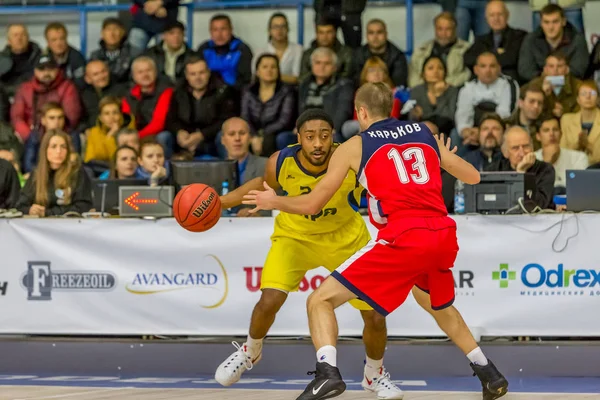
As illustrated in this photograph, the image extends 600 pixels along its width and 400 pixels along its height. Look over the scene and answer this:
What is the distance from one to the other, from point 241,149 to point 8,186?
2300mm

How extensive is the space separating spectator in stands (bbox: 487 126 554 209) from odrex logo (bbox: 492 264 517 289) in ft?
3.24

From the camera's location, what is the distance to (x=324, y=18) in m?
13.8

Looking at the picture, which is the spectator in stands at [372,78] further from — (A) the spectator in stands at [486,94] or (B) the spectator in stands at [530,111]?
(B) the spectator in stands at [530,111]

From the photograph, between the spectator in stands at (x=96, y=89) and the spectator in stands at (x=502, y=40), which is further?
the spectator in stands at (x=96, y=89)

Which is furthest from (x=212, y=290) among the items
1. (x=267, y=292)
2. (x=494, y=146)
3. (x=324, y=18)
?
(x=324, y=18)

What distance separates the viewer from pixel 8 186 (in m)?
10.9

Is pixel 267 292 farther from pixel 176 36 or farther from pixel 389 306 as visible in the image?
pixel 176 36

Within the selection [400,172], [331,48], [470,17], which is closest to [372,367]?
[400,172]

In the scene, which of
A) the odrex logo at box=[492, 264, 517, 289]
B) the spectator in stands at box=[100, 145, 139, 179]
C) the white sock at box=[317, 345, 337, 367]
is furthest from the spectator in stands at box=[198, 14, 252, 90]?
the white sock at box=[317, 345, 337, 367]

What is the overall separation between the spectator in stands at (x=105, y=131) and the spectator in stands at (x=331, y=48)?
2225 millimetres

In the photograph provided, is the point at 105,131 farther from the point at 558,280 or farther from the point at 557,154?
the point at 558,280

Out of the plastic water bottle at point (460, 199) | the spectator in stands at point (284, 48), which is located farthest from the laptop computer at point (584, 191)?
the spectator in stands at point (284, 48)

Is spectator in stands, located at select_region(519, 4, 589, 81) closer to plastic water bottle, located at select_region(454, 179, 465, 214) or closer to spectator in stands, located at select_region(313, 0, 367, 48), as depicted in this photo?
spectator in stands, located at select_region(313, 0, 367, 48)

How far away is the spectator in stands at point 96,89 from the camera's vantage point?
1408 cm
